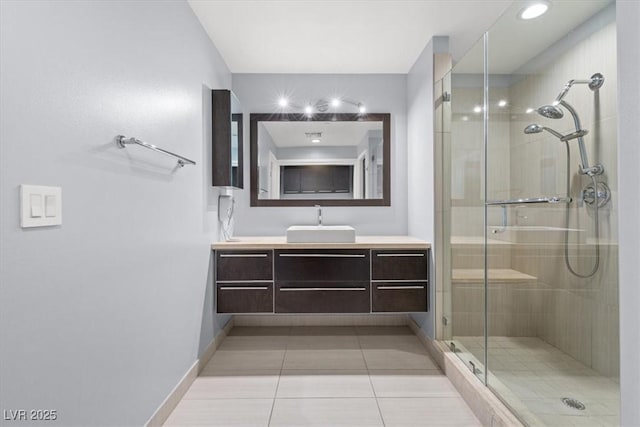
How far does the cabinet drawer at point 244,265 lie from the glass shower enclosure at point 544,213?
1.46 meters

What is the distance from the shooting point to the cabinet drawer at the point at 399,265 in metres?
2.88

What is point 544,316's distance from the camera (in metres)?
1.69

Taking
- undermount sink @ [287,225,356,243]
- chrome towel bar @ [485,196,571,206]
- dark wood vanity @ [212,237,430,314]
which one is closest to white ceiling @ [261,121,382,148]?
undermount sink @ [287,225,356,243]

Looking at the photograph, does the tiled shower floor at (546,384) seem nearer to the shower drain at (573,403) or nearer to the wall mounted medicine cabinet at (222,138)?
the shower drain at (573,403)

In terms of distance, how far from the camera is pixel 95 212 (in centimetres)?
134

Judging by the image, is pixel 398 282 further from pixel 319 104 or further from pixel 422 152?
pixel 319 104

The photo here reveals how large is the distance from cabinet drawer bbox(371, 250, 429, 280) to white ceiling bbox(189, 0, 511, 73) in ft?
5.46

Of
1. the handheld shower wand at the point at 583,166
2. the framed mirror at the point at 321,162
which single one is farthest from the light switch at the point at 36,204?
the framed mirror at the point at 321,162

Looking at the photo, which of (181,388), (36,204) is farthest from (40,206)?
(181,388)

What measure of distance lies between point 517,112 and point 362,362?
1.98 metres

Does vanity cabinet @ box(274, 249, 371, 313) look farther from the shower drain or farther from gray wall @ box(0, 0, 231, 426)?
the shower drain

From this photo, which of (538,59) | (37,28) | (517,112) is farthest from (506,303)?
(37,28)

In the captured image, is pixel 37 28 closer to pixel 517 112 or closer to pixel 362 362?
pixel 517 112

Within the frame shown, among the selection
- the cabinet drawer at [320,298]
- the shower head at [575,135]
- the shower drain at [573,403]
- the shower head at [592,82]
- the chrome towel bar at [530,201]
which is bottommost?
the shower drain at [573,403]
